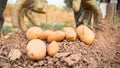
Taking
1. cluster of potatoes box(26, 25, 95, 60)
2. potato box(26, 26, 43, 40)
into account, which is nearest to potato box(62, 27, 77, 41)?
cluster of potatoes box(26, 25, 95, 60)

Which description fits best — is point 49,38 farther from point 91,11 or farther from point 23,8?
point 91,11

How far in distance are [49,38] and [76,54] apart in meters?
0.17

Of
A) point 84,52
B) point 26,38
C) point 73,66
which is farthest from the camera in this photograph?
point 26,38

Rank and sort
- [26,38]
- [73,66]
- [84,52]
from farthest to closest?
[26,38] → [84,52] → [73,66]

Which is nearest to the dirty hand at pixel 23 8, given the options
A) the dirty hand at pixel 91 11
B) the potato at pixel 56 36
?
the potato at pixel 56 36

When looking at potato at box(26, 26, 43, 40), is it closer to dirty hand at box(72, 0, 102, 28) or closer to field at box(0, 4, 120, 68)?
field at box(0, 4, 120, 68)

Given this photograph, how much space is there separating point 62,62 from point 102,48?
32 centimetres

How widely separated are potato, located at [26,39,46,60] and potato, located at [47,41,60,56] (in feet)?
0.09

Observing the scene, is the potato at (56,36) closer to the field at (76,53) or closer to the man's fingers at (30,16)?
the field at (76,53)

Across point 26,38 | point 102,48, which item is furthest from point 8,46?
point 102,48

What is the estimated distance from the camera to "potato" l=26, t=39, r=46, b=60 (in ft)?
4.83

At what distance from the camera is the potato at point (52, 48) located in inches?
59.4

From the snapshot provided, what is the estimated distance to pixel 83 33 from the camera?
164 centimetres

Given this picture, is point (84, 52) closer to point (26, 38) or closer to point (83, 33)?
point (83, 33)
